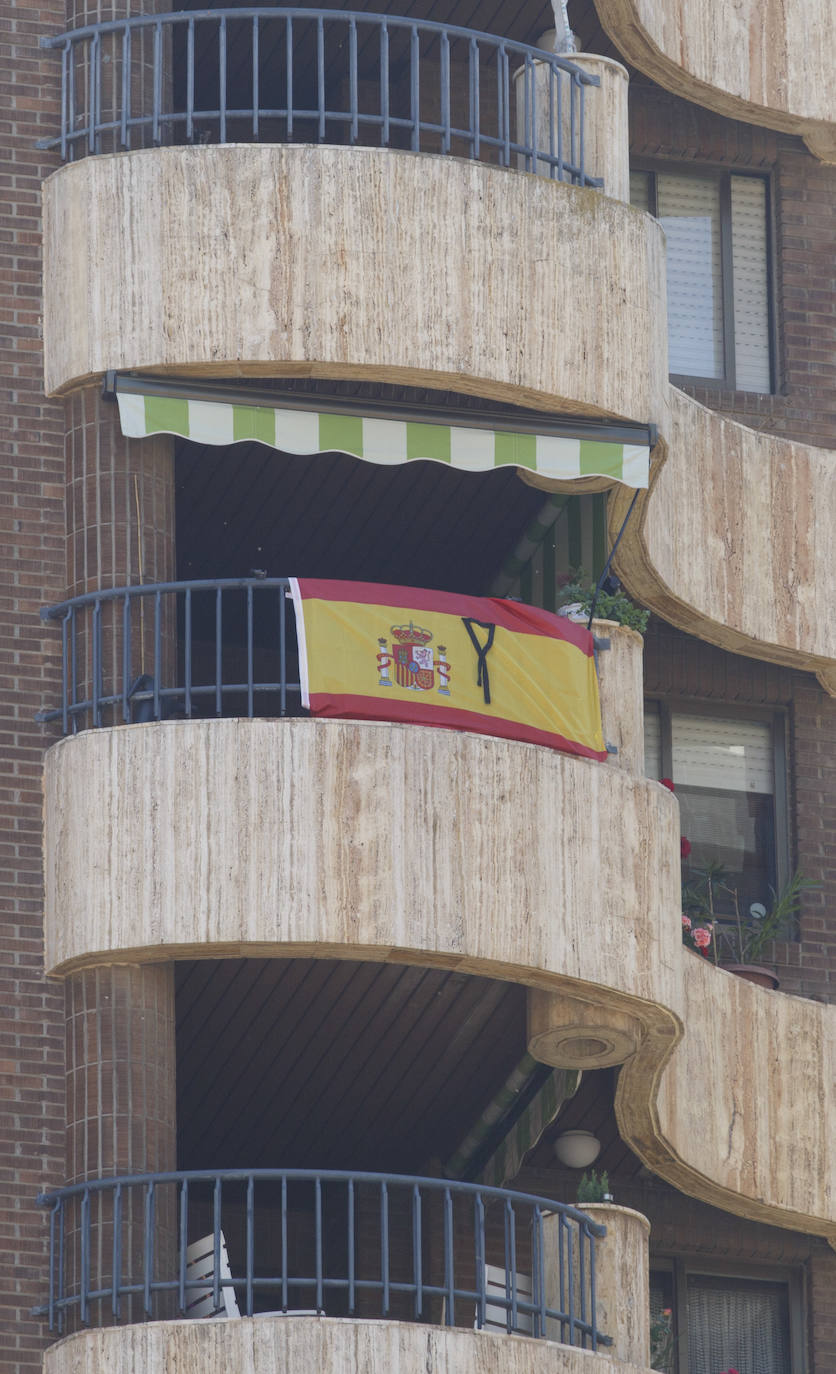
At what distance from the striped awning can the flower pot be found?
3.94m

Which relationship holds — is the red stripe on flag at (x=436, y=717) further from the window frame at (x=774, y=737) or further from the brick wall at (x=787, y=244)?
the brick wall at (x=787, y=244)

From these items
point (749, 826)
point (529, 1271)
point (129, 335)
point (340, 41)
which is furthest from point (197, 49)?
point (529, 1271)

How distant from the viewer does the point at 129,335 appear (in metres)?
25.9

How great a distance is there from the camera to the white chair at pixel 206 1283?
78.4 feet

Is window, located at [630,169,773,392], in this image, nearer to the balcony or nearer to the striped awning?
the balcony

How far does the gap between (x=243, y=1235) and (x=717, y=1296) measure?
3.74 metres

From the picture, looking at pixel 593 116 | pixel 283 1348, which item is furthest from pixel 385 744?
pixel 593 116

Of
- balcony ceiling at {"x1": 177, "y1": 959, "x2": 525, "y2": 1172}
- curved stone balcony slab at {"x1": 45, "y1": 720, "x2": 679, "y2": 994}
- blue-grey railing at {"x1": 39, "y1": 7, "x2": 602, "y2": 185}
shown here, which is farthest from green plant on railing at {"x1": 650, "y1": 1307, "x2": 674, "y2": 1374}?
blue-grey railing at {"x1": 39, "y1": 7, "x2": 602, "y2": 185}

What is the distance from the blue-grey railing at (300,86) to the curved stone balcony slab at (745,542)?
2643mm

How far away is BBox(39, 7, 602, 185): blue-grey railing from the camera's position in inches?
1047

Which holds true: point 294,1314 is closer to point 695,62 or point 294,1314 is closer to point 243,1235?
point 243,1235

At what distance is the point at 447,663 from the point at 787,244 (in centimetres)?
692

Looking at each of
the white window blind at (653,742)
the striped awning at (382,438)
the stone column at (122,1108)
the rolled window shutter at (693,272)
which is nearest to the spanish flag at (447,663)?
the striped awning at (382,438)

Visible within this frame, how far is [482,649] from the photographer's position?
Result: 25.8 m
